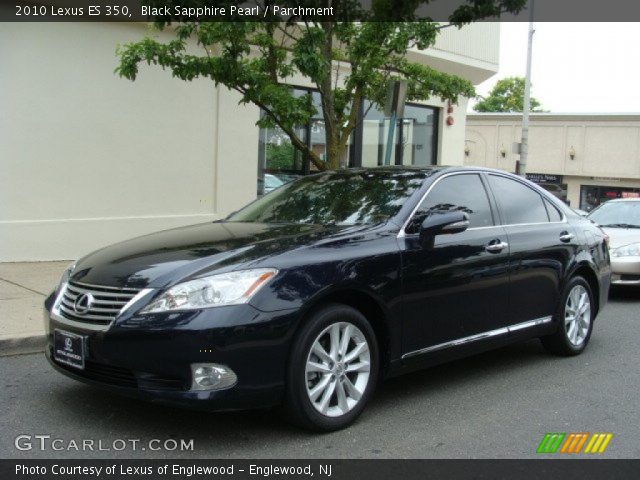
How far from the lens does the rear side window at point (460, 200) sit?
506 centimetres

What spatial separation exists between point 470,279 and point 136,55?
18.1 feet

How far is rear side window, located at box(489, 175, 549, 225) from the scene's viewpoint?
5.80 metres

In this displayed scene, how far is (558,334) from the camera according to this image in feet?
20.4

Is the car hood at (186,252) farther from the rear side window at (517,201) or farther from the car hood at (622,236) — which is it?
the car hood at (622,236)

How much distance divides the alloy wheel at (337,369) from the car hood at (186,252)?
1.92ft

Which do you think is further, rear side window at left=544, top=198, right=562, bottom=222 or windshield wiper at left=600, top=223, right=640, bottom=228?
windshield wiper at left=600, top=223, right=640, bottom=228

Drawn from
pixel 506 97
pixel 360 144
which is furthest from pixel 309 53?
pixel 506 97

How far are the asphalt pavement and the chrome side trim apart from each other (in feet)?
1.30

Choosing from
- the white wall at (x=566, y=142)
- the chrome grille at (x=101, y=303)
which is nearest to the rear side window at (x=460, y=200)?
the chrome grille at (x=101, y=303)

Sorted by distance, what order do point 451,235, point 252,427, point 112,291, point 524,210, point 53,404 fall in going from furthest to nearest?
point 524,210 < point 451,235 < point 53,404 < point 252,427 < point 112,291

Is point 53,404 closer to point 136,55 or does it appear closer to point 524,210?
point 524,210

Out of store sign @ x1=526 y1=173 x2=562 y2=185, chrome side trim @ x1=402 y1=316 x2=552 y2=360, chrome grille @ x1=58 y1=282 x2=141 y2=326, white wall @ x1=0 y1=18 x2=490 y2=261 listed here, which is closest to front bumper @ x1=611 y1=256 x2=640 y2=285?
chrome side trim @ x1=402 y1=316 x2=552 y2=360
